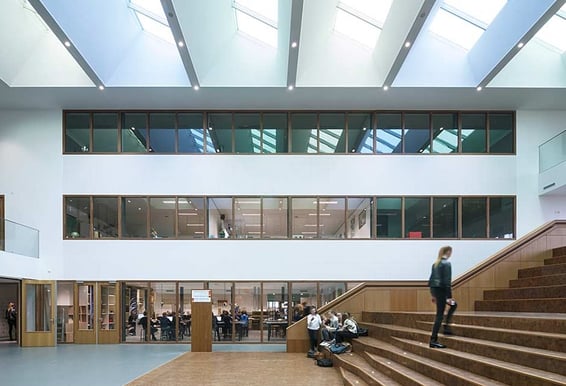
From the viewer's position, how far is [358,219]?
17.0 m

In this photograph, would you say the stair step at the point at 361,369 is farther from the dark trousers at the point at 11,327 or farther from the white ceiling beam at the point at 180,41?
the dark trousers at the point at 11,327

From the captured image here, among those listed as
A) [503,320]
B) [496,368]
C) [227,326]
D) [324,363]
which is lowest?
[227,326]

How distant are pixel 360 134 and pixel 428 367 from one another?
452 inches

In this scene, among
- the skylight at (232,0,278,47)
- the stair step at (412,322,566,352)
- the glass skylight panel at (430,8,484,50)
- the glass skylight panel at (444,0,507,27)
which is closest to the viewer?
the stair step at (412,322,566,352)

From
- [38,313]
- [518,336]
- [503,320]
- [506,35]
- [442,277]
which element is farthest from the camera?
[38,313]

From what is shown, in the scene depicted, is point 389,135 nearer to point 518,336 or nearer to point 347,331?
point 347,331

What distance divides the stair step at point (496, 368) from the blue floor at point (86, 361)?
5.72m

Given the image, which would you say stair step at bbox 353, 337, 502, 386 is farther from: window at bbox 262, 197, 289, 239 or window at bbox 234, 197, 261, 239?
window at bbox 234, 197, 261, 239

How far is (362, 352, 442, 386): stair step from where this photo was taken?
21.0ft

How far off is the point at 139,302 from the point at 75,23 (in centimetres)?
871

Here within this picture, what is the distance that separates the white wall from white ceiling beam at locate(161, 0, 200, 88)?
344 centimetres

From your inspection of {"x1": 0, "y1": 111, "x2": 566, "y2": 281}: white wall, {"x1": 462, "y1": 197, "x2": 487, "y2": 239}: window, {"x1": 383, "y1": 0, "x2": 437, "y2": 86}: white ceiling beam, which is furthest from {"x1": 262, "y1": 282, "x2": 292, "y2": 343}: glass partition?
{"x1": 383, "y1": 0, "x2": 437, "y2": 86}: white ceiling beam

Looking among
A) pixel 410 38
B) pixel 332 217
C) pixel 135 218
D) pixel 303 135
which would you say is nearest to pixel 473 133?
pixel 332 217

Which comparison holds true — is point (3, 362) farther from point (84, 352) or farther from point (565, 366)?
point (565, 366)
